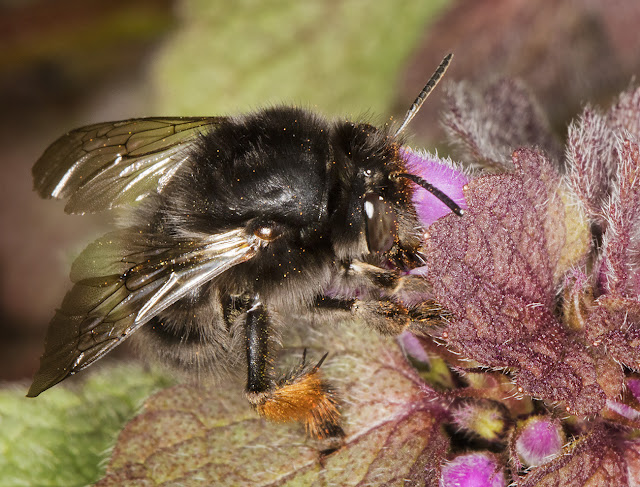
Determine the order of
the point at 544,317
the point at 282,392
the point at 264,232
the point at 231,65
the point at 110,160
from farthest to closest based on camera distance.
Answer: the point at 231,65, the point at 110,160, the point at 282,392, the point at 264,232, the point at 544,317

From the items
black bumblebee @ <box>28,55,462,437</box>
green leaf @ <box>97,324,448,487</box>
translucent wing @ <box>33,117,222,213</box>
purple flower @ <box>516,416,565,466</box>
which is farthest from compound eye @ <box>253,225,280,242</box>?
purple flower @ <box>516,416,565,466</box>

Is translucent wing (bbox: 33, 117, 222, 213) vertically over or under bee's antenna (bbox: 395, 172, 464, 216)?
over

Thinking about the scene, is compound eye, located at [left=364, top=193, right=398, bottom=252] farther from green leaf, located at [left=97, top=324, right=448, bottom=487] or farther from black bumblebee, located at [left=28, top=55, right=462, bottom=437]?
green leaf, located at [left=97, top=324, right=448, bottom=487]

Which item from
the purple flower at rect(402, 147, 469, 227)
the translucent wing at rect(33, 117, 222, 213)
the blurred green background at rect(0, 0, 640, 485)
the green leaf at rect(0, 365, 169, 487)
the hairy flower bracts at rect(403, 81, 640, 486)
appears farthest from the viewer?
the blurred green background at rect(0, 0, 640, 485)

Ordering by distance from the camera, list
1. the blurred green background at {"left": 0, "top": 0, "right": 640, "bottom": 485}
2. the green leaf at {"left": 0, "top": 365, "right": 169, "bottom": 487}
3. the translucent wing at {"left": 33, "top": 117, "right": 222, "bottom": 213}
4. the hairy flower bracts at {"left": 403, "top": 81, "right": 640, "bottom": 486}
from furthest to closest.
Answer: the blurred green background at {"left": 0, "top": 0, "right": 640, "bottom": 485} < the green leaf at {"left": 0, "top": 365, "right": 169, "bottom": 487} < the translucent wing at {"left": 33, "top": 117, "right": 222, "bottom": 213} < the hairy flower bracts at {"left": 403, "top": 81, "right": 640, "bottom": 486}

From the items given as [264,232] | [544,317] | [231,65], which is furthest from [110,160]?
[231,65]

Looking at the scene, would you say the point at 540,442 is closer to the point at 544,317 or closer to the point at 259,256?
the point at 544,317

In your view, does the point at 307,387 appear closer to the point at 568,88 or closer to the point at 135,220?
the point at 135,220

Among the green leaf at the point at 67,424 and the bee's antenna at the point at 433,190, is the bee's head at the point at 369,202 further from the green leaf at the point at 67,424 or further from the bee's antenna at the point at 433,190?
the green leaf at the point at 67,424
